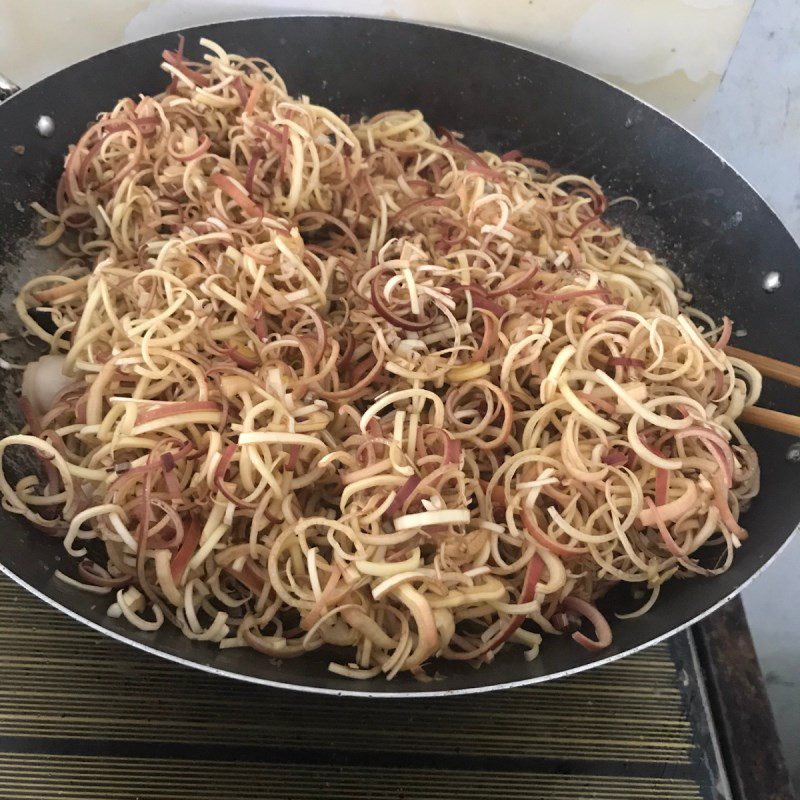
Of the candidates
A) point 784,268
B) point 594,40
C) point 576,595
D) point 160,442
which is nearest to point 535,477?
point 576,595

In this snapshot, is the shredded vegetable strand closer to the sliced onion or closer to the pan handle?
the sliced onion

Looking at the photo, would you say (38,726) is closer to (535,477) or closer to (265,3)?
(535,477)

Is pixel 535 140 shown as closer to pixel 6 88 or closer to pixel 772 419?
pixel 772 419

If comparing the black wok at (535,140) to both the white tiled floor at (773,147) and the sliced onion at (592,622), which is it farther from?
the white tiled floor at (773,147)

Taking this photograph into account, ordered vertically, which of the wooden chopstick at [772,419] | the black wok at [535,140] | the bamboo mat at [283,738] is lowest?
the bamboo mat at [283,738]

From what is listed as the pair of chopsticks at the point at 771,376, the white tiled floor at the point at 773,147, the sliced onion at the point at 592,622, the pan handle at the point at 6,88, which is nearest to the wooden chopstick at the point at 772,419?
the pair of chopsticks at the point at 771,376

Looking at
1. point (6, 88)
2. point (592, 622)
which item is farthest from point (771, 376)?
point (6, 88)
